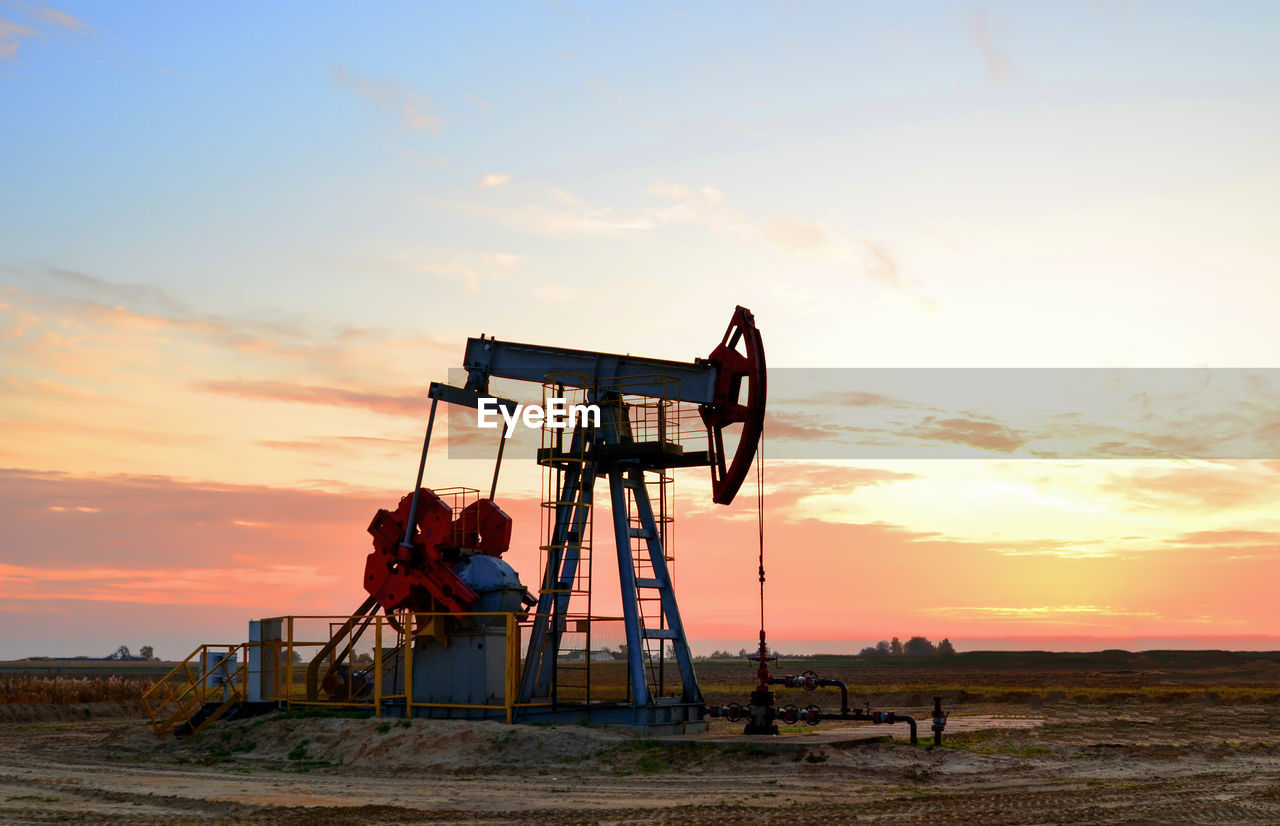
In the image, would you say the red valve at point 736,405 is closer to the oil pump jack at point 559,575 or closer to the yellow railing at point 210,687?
the oil pump jack at point 559,575

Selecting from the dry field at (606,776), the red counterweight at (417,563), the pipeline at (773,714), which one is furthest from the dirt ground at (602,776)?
the red counterweight at (417,563)

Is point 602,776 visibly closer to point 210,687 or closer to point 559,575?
point 559,575

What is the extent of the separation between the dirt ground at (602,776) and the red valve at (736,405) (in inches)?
167

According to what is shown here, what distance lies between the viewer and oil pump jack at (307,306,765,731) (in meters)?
20.3

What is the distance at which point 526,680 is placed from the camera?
20359 mm

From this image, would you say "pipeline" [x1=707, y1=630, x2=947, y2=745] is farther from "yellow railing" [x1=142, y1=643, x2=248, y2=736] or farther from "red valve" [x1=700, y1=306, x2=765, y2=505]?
"yellow railing" [x1=142, y1=643, x2=248, y2=736]

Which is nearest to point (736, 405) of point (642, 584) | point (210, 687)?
point (642, 584)

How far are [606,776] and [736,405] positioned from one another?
21.1 ft

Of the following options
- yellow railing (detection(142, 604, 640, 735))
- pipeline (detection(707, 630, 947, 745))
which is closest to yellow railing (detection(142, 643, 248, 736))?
yellow railing (detection(142, 604, 640, 735))

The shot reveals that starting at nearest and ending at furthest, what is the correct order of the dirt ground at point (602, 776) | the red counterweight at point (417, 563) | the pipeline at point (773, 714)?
the dirt ground at point (602, 776), the pipeline at point (773, 714), the red counterweight at point (417, 563)

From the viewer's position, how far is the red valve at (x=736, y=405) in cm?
2003

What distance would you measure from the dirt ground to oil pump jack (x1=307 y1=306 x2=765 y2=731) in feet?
4.66

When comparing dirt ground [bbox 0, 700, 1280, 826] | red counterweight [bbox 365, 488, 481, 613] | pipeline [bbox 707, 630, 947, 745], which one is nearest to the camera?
dirt ground [bbox 0, 700, 1280, 826]

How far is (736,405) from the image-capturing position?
20.5 metres
